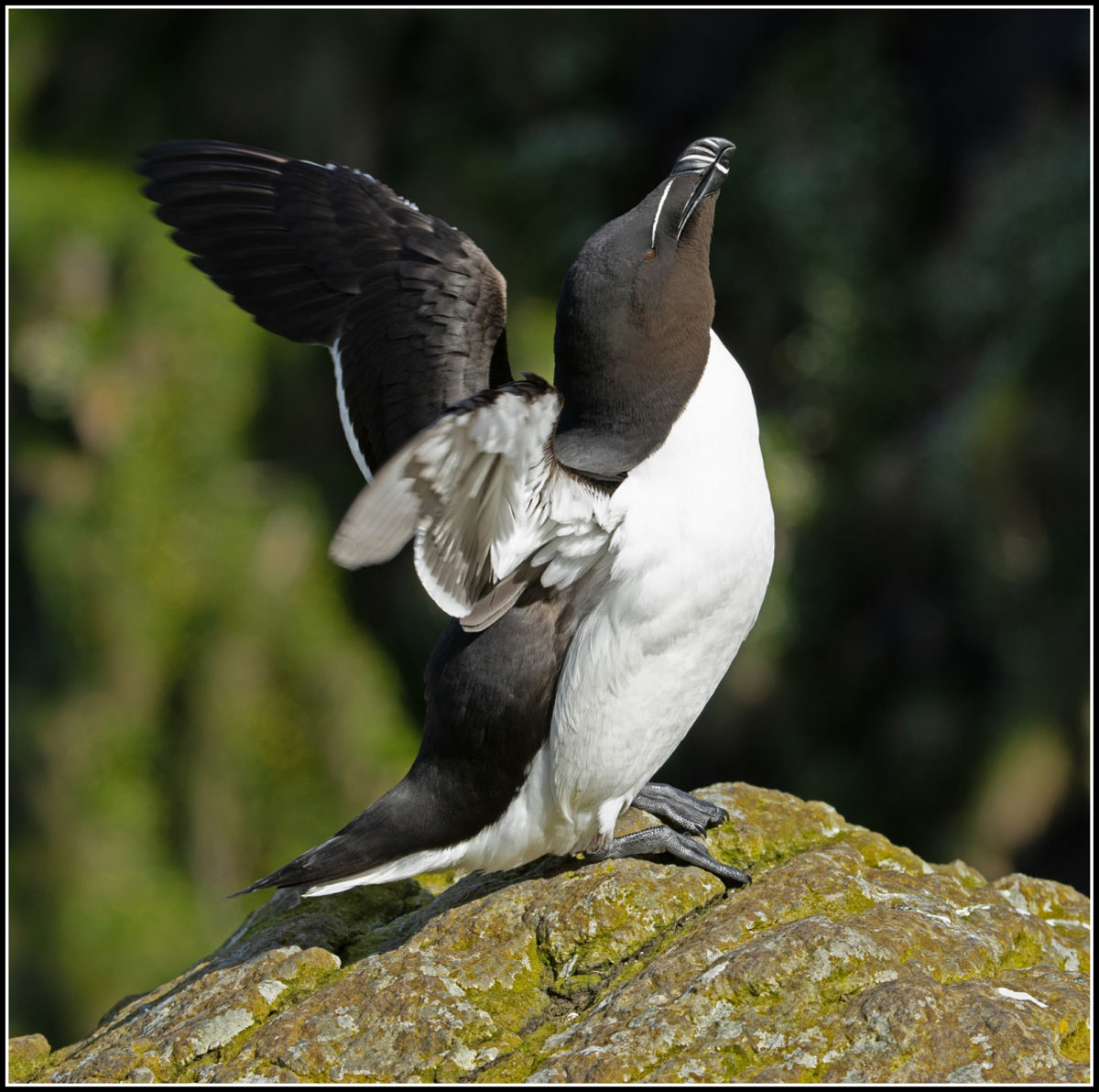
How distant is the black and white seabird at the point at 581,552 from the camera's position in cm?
361

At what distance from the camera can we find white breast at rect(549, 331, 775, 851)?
3670 mm

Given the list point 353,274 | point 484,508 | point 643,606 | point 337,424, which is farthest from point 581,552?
point 337,424

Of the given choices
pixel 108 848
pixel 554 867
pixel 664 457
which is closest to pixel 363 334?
pixel 664 457

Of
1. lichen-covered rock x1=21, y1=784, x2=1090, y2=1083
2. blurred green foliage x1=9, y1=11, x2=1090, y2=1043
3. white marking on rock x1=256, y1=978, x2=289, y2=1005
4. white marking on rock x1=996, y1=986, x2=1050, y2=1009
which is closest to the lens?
lichen-covered rock x1=21, y1=784, x2=1090, y2=1083

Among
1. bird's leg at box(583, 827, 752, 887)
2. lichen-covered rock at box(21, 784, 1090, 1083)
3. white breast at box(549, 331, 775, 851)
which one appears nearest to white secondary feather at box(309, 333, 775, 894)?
white breast at box(549, 331, 775, 851)

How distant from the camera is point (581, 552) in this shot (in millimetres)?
3662

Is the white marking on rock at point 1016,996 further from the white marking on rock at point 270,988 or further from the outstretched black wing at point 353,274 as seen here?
the outstretched black wing at point 353,274

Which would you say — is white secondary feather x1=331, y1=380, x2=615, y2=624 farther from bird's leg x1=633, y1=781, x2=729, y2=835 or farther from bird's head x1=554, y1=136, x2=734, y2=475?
bird's leg x1=633, y1=781, x2=729, y2=835

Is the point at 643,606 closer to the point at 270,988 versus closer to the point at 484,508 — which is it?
the point at 484,508

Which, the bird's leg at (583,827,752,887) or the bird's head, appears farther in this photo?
the bird's leg at (583,827,752,887)

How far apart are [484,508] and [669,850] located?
1.35 metres

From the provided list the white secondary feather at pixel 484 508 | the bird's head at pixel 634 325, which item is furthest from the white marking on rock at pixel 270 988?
the bird's head at pixel 634 325

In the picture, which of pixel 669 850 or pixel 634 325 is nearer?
pixel 634 325

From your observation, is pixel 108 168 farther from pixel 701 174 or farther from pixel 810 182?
pixel 701 174
